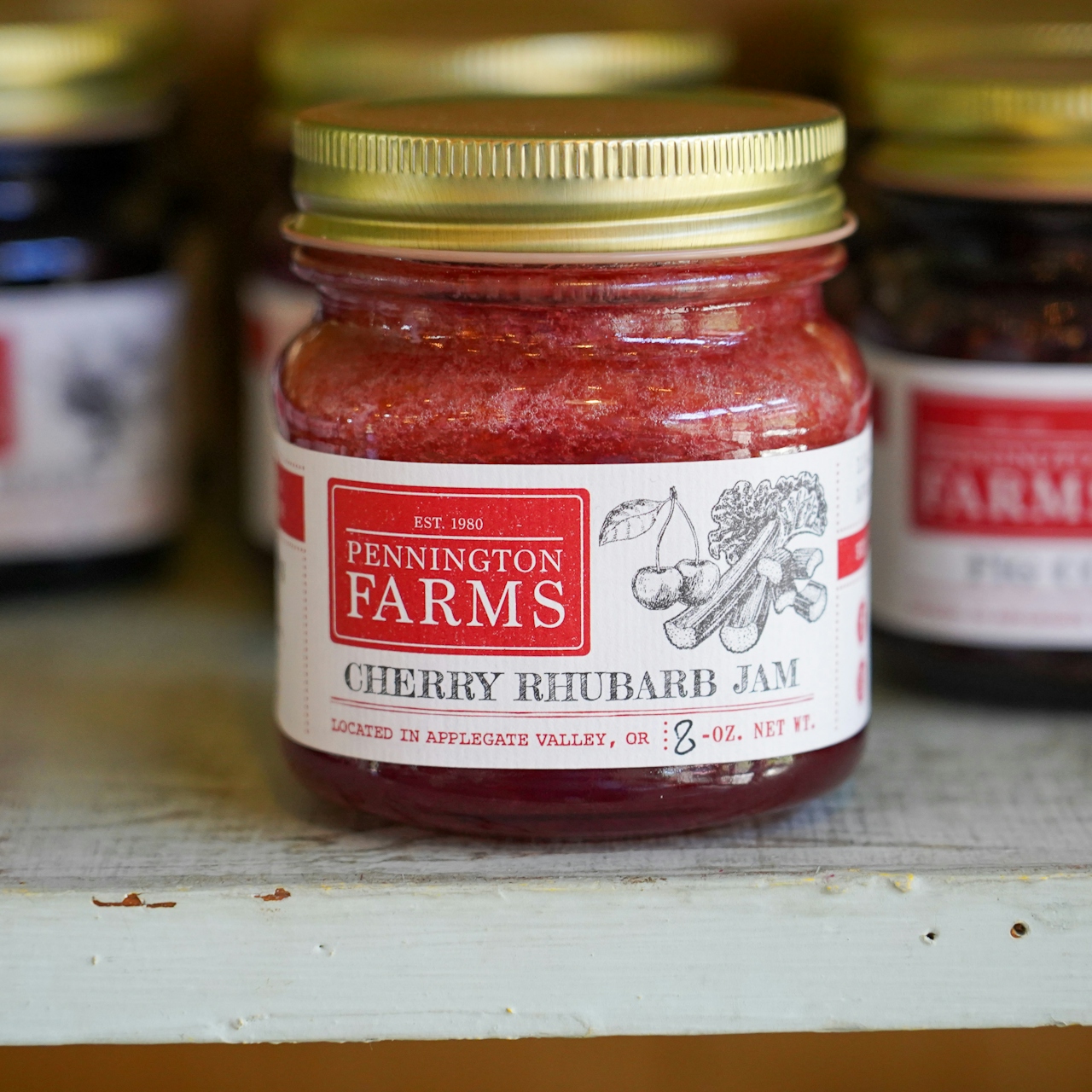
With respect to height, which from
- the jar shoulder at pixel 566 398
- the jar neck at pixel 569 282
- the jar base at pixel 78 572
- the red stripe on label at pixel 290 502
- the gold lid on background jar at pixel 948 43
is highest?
the gold lid on background jar at pixel 948 43

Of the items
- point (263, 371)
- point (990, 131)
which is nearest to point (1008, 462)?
point (990, 131)

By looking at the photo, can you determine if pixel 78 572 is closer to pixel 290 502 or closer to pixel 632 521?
pixel 290 502

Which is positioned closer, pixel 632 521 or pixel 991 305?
pixel 632 521

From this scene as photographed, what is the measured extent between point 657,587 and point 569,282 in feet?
0.32

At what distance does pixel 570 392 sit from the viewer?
0.52m

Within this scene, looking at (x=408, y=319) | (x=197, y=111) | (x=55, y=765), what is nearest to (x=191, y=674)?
(x=55, y=765)

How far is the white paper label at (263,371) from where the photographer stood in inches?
30.9

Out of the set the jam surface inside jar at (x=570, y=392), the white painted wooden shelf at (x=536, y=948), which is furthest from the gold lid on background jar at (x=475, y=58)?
the white painted wooden shelf at (x=536, y=948)

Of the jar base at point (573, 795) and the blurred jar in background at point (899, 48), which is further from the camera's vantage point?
the blurred jar in background at point (899, 48)

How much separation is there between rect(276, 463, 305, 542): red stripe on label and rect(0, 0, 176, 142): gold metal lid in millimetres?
295

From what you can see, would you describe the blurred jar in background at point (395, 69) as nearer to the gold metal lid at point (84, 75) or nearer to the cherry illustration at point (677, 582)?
the gold metal lid at point (84, 75)

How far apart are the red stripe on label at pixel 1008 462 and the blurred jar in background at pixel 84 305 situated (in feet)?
1.22

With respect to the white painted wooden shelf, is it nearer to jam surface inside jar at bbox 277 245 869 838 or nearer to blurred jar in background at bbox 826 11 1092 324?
jam surface inside jar at bbox 277 245 869 838

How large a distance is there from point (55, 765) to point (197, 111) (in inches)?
18.7
